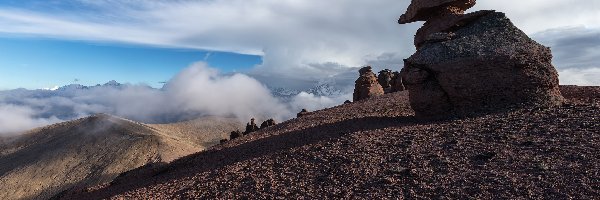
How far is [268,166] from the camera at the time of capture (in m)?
20.6

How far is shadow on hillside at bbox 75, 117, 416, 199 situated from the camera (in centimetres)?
2347

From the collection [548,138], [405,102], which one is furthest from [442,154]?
[405,102]

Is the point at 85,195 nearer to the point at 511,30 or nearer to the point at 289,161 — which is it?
the point at 289,161

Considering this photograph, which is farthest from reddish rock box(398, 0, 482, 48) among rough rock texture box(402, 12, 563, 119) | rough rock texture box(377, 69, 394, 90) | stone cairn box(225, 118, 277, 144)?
rough rock texture box(377, 69, 394, 90)

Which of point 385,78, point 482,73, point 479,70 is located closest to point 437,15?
point 479,70

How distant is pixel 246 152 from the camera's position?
2492 centimetres

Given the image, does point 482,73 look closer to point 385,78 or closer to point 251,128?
point 251,128

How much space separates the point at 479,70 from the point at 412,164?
942 cm

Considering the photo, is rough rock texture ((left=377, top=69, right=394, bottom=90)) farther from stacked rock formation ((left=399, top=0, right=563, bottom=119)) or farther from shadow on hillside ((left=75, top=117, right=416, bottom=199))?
shadow on hillside ((left=75, top=117, right=416, bottom=199))

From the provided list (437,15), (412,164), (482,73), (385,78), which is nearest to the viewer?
(412,164)

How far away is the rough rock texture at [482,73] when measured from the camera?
2356 centimetres

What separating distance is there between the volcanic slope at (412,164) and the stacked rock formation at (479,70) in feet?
4.39

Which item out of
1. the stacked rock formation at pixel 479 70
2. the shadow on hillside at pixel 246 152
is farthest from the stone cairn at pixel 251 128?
the stacked rock formation at pixel 479 70

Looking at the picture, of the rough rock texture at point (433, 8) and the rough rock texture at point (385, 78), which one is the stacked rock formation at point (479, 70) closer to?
the rough rock texture at point (433, 8)
